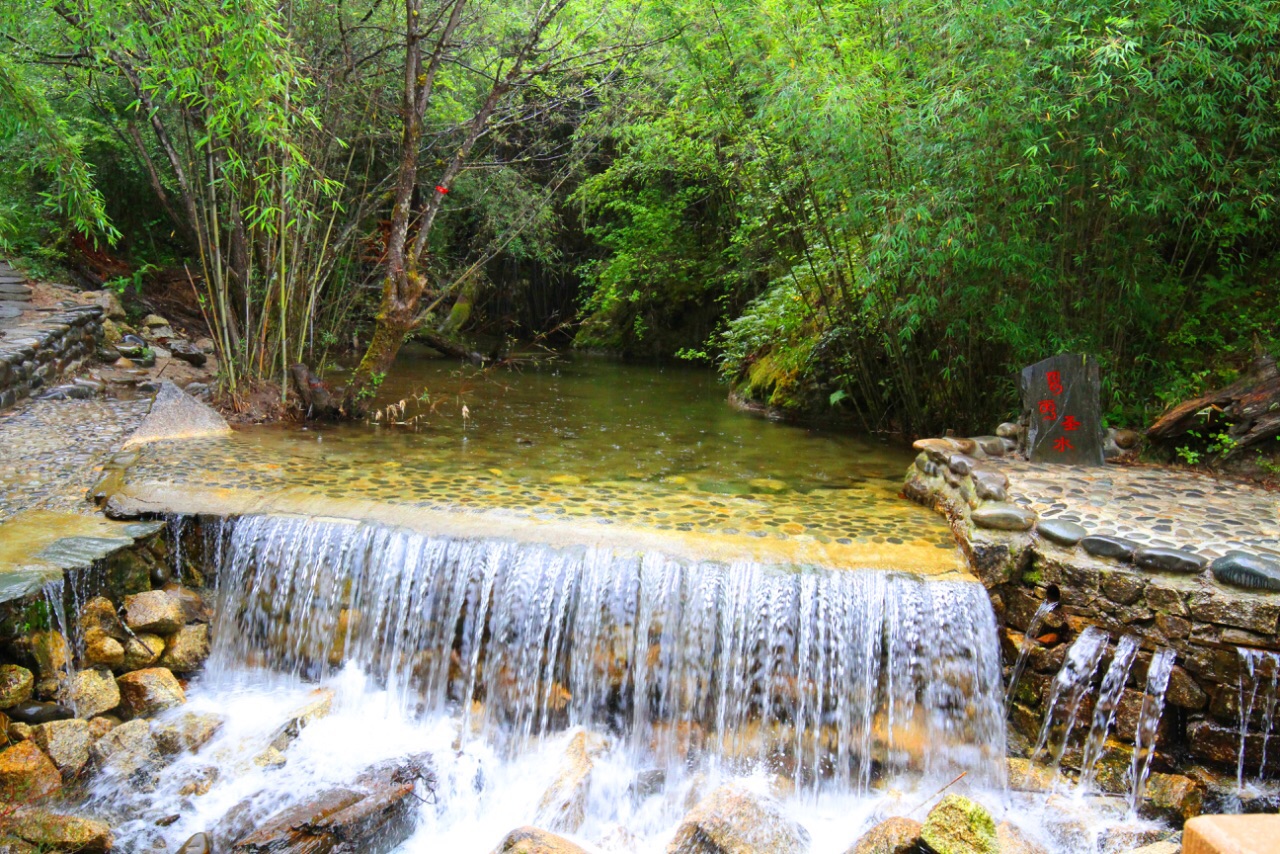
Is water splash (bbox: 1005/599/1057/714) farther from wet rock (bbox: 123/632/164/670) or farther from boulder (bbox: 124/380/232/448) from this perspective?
boulder (bbox: 124/380/232/448)

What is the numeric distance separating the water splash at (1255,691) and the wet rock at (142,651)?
5.00 metres

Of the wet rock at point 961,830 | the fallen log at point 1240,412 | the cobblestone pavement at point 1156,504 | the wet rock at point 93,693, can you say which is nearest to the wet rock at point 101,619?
the wet rock at point 93,693

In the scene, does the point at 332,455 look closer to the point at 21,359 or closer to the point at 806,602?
the point at 21,359

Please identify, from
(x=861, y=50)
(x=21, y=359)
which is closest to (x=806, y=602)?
(x=861, y=50)

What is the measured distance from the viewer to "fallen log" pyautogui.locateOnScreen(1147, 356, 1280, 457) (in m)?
5.24

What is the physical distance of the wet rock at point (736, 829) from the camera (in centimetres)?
330

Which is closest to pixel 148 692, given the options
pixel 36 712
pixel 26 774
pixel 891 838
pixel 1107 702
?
pixel 36 712

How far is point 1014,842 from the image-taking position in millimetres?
3121

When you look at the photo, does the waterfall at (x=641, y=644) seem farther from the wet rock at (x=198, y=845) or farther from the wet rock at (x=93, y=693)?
the wet rock at (x=198, y=845)

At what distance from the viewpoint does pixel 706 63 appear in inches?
306

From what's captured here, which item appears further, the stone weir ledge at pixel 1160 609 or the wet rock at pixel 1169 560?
the wet rock at pixel 1169 560

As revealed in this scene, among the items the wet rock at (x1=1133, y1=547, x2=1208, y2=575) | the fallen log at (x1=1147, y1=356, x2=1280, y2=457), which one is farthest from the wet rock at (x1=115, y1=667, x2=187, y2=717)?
the fallen log at (x1=1147, y1=356, x2=1280, y2=457)

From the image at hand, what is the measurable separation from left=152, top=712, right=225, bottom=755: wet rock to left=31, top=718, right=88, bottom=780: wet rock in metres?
0.30

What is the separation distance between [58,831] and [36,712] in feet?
2.46
